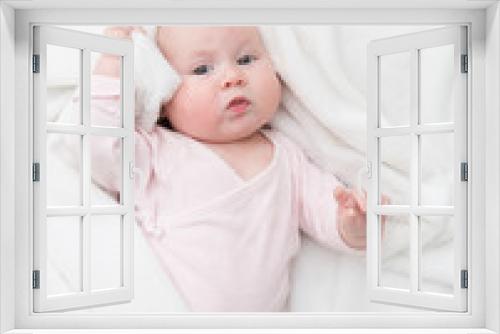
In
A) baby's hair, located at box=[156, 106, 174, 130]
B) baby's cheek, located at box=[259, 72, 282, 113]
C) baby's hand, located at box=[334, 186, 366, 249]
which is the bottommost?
baby's hand, located at box=[334, 186, 366, 249]

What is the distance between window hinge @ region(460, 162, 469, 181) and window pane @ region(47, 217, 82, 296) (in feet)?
6.14

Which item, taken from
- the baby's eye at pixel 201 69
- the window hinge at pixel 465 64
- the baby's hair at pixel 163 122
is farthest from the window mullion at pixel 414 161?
the baby's hair at pixel 163 122

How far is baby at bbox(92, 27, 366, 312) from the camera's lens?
3.51 meters

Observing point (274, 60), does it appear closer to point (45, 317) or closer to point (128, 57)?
point (128, 57)

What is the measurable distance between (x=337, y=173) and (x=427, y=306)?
1307 mm

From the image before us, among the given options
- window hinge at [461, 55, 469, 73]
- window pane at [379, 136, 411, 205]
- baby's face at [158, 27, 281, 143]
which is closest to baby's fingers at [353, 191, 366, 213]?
window pane at [379, 136, 411, 205]

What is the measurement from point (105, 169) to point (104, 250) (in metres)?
Result: 0.40

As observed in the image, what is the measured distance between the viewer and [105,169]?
3.36m

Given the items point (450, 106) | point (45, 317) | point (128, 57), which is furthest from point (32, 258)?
point (450, 106)

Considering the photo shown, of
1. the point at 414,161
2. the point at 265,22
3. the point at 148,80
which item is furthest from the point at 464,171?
the point at 148,80

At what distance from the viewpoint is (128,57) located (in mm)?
2670

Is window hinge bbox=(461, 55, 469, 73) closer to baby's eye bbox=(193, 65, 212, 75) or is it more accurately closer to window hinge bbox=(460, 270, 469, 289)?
window hinge bbox=(460, 270, 469, 289)

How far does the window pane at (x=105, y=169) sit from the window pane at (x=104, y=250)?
10cm

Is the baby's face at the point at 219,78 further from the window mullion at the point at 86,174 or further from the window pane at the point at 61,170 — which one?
the window mullion at the point at 86,174
